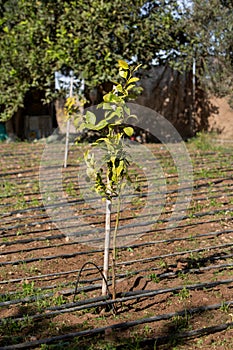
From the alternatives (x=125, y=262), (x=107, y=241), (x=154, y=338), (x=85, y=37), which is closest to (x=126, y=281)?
(x=125, y=262)

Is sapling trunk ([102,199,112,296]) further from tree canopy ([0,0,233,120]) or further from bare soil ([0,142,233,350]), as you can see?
tree canopy ([0,0,233,120])

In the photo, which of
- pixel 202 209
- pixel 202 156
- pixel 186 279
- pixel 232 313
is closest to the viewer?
pixel 232 313

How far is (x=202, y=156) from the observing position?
8.91m

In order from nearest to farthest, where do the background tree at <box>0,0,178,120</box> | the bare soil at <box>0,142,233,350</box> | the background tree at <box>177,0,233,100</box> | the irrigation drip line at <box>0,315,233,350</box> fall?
the irrigation drip line at <box>0,315,233,350</box> → the bare soil at <box>0,142,233,350</box> → the background tree at <box>177,0,233,100</box> → the background tree at <box>0,0,178,120</box>

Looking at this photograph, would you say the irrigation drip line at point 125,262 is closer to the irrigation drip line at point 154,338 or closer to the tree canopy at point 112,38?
the irrigation drip line at point 154,338

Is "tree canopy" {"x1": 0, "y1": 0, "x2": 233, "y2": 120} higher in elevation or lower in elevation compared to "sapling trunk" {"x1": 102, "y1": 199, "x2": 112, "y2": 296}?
higher

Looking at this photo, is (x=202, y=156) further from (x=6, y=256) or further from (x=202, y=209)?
(x=6, y=256)

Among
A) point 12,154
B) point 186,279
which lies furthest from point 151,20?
point 186,279

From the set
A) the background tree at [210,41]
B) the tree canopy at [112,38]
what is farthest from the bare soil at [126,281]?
the tree canopy at [112,38]

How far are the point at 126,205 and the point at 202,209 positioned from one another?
939 mm

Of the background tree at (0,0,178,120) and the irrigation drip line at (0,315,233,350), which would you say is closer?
the irrigation drip line at (0,315,233,350)

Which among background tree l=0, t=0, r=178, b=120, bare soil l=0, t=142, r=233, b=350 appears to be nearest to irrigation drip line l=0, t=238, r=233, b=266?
bare soil l=0, t=142, r=233, b=350

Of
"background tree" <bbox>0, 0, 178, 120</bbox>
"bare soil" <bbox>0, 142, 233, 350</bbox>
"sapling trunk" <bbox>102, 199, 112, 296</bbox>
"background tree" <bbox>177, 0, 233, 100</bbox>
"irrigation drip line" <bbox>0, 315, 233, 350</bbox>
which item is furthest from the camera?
"background tree" <bbox>0, 0, 178, 120</bbox>

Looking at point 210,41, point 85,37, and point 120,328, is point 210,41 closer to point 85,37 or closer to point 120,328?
point 85,37
